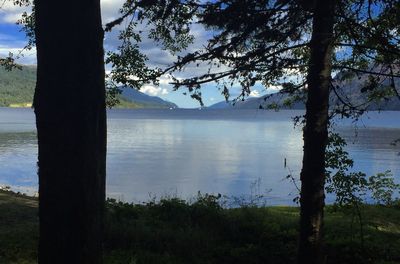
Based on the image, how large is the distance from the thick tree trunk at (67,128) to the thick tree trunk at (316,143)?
4109mm

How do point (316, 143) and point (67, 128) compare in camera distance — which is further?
point (316, 143)

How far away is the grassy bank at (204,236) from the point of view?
768 cm

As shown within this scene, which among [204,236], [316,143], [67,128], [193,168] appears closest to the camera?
[67,128]

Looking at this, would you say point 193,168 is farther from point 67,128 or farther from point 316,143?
point 67,128

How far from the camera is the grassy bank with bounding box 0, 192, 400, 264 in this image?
25.2ft

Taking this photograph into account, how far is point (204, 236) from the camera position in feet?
28.4

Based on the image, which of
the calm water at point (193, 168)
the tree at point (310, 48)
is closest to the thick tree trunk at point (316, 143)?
the tree at point (310, 48)

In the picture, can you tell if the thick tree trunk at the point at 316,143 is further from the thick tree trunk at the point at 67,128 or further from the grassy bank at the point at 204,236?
the thick tree trunk at the point at 67,128

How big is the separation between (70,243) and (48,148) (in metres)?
0.70

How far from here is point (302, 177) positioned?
6.73 meters

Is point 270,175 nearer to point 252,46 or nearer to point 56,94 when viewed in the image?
point 252,46

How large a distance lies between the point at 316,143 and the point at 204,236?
327 cm

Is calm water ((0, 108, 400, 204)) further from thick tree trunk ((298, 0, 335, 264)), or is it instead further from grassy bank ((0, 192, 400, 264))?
thick tree trunk ((298, 0, 335, 264))

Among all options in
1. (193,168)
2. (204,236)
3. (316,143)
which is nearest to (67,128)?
(316,143)
